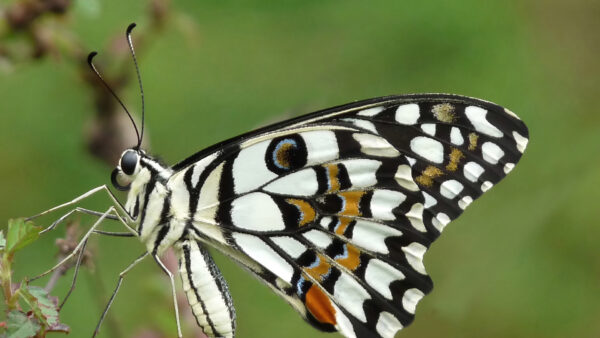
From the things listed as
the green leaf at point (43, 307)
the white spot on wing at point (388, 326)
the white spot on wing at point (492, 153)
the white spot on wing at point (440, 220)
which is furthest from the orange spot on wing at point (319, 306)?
the green leaf at point (43, 307)

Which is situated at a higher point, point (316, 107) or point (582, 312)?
point (316, 107)

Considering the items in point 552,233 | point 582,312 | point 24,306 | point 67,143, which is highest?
point 67,143

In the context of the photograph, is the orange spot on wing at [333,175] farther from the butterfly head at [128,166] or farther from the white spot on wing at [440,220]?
the butterfly head at [128,166]

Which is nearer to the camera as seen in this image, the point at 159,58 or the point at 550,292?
the point at 550,292

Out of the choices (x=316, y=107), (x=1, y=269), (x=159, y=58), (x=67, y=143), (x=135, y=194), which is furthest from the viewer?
(x=159, y=58)

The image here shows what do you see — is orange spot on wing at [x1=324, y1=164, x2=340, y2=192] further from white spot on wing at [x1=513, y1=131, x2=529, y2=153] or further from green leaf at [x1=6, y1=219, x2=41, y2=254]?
green leaf at [x1=6, y1=219, x2=41, y2=254]

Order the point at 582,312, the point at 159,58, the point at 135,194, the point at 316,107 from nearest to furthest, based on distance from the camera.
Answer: the point at 135,194 < the point at 316,107 < the point at 582,312 < the point at 159,58

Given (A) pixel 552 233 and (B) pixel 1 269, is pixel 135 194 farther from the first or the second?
(A) pixel 552 233

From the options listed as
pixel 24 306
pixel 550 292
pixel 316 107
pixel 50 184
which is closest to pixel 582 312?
pixel 550 292
